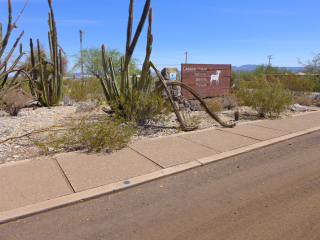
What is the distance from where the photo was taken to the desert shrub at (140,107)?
821 centimetres

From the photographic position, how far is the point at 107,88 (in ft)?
30.5

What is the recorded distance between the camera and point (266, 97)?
10.3 m

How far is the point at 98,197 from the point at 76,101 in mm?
11054

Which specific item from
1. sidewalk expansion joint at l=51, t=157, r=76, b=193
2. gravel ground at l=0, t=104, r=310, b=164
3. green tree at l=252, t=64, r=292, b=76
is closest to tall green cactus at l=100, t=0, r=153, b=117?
gravel ground at l=0, t=104, r=310, b=164

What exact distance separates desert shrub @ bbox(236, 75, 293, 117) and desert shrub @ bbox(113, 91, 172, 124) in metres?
3.91

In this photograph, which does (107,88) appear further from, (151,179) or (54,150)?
(151,179)

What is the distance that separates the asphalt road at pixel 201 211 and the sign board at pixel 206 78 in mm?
7799

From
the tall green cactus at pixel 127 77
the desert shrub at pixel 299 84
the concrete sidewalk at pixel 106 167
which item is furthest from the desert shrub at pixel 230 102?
the desert shrub at pixel 299 84

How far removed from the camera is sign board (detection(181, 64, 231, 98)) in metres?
12.8

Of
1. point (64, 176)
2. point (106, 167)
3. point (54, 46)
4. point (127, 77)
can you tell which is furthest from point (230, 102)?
point (64, 176)

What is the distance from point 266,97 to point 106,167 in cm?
728

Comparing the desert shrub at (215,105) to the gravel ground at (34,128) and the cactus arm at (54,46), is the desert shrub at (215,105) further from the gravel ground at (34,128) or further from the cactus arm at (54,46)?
the cactus arm at (54,46)

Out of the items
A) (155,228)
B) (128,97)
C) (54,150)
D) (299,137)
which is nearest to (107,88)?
(128,97)

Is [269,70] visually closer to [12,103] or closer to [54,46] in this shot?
[54,46]
